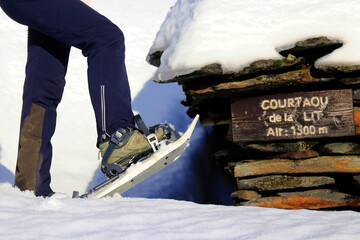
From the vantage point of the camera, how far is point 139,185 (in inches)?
170

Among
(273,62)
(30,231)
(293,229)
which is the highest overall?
(273,62)

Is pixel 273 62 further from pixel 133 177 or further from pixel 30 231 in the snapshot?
pixel 30 231

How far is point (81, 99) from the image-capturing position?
544 centimetres

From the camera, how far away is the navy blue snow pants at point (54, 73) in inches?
87.7

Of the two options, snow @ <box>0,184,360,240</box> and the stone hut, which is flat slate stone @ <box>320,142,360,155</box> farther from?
snow @ <box>0,184,360,240</box>

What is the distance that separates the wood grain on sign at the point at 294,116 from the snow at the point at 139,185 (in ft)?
2.11

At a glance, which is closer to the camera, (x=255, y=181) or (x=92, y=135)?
(x=255, y=181)

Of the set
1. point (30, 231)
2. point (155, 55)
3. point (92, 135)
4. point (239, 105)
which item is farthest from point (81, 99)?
point (30, 231)

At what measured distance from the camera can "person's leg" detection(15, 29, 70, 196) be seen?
2.35 meters

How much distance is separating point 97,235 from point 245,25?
2.28m

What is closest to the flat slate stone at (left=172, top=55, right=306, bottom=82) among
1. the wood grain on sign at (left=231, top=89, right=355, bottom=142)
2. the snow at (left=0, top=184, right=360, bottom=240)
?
the wood grain on sign at (left=231, top=89, right=355, bottom=142)

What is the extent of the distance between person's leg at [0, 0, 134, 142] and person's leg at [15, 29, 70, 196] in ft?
0.72

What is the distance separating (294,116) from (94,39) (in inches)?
70.5

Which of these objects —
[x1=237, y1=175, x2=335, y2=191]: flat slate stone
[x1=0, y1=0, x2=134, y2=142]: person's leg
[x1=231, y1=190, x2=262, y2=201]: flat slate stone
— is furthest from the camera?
[x1=231, y1=190, x2=262, y2=201]: flat slate stone
